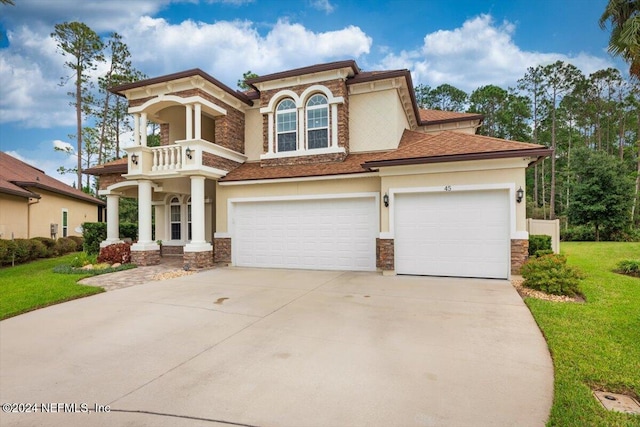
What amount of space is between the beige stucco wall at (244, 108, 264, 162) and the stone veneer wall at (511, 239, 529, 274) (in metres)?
9.65

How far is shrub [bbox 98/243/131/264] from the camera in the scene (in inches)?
490

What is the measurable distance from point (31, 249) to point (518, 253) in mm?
18724

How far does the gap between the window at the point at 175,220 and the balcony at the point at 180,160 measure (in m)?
3.52

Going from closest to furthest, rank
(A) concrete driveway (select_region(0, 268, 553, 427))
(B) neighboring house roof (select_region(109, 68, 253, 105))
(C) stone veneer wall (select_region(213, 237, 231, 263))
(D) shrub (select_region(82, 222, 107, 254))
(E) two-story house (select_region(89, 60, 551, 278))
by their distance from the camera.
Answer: (A) concrete driveway (select_region(0, 268, 553, 427)) → (E) two-story house (select_region(89, 60, 551, 278)) → (B) neighboring house roof (select_region(109, 68, 253, 105)) → (C) stone veneer wall (select_region(213, 237, 231, 263)) → (D) shrub (select_region(82, 222, 107, 254))

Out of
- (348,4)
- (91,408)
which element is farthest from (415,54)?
(91,408)

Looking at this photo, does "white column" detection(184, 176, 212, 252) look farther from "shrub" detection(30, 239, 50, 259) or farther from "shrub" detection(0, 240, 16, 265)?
"shrub" detection(30, 239, 50, 259)

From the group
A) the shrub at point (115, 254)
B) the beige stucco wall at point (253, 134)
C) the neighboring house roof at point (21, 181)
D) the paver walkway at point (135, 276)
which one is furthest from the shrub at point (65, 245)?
the beige stucco wall at point (253, 134)

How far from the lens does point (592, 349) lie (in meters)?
4.22

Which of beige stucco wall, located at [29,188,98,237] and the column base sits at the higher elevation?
beige stucco wall, located at [29,188,98,237]

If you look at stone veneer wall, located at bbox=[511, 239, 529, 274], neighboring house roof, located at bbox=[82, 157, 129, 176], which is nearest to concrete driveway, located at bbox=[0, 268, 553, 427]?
stone veneer wall, located at bbox=[511, 239, 529, 274]

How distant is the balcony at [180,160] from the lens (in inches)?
456

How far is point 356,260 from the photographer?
10930 mm

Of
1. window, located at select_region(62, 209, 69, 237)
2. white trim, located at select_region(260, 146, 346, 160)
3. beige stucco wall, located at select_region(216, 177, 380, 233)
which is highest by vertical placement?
white trim, located at select_region(260, 146, 346, 160)

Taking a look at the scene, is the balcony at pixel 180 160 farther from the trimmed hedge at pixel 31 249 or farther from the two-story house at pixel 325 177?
the trimmed hedge at pixel 31 249
